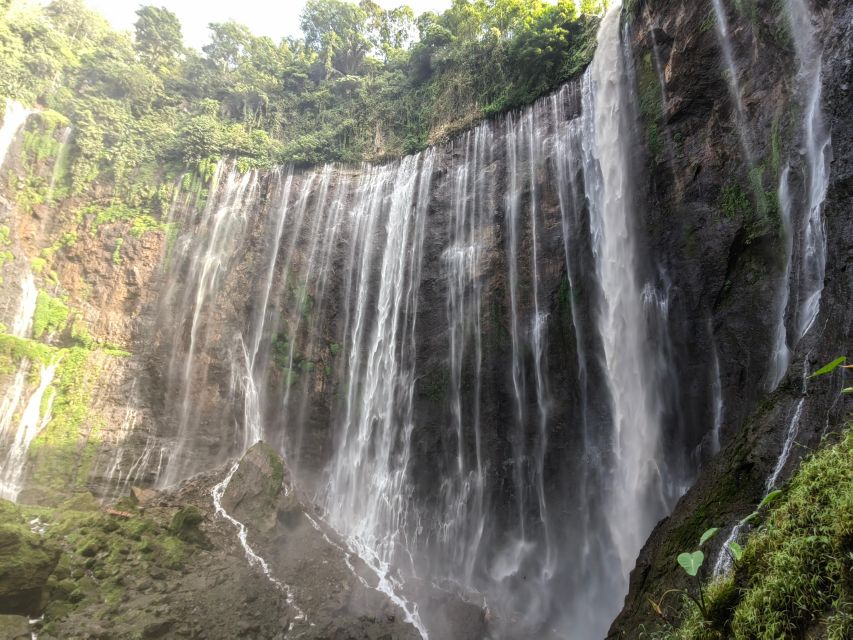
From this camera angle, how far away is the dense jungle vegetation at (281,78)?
1562cm

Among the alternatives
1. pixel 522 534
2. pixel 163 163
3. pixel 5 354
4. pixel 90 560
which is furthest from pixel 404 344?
Answer: pixel 163 163

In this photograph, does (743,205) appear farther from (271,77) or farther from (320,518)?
(271,77)

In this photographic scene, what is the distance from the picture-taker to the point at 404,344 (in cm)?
1452

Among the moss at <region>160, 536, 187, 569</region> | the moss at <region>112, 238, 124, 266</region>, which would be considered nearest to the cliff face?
the moss at <region>160, 536, 187, 569</region>

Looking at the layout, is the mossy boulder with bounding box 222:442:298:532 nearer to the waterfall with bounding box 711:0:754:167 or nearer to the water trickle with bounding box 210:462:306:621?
the water trickle with bounding box 210:462:306:621

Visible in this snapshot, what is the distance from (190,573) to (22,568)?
2965 mm

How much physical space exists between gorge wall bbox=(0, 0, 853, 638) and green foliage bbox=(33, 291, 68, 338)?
9 centimetres

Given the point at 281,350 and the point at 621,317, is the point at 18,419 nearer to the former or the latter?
the point at 281,350

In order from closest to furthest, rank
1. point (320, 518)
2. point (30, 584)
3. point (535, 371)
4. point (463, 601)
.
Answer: point (30, 584), point (463, 601), point (535, 371), point (320, 518)

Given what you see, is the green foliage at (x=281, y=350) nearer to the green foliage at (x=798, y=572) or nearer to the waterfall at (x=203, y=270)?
the waterfall at (x=203, y=270)

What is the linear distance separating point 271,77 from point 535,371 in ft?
69.2

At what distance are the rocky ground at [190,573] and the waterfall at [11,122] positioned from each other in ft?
47.5

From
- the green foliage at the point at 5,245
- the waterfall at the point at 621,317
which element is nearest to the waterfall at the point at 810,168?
the waterfall at the point at 621,317

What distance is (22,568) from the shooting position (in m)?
7.19
